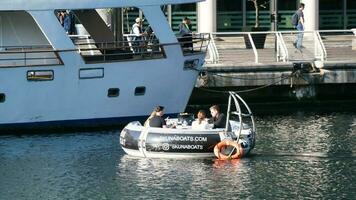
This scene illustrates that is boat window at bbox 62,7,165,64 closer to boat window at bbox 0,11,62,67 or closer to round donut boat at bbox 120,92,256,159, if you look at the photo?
boat window at bbox 0,11,62,67

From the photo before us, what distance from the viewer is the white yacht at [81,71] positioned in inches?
1558

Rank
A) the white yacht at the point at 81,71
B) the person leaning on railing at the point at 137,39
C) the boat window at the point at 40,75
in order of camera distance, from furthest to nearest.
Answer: the person leaning on railing at the point at 137,39
the white yacht at the point at 81,71
the boat window at the point at 40,75

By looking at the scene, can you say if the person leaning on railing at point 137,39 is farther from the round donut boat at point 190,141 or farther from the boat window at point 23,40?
the round donut boat at point 190,141

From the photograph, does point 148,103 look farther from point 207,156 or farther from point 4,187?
point 4,187

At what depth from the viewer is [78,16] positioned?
4262cm

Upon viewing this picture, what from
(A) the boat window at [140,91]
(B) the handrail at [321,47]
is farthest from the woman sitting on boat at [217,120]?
(B) the handrail at [321,47]

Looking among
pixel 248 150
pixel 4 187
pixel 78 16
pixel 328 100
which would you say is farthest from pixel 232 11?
pixel 4 187

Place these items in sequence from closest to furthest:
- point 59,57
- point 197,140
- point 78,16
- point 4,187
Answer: point 4,187, point 197,140, point 59,57, point 78,16

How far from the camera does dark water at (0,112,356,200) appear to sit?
31.0 metres

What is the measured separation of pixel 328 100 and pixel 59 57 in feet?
41.3

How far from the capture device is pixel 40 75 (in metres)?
39.6

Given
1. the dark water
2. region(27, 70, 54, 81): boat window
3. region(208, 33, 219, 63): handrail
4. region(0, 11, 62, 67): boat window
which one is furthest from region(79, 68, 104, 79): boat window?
region(208, 33, 219, 63): handrail

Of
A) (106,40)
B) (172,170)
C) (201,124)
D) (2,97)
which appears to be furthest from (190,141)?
(106,40)

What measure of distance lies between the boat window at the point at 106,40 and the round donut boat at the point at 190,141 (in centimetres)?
522
